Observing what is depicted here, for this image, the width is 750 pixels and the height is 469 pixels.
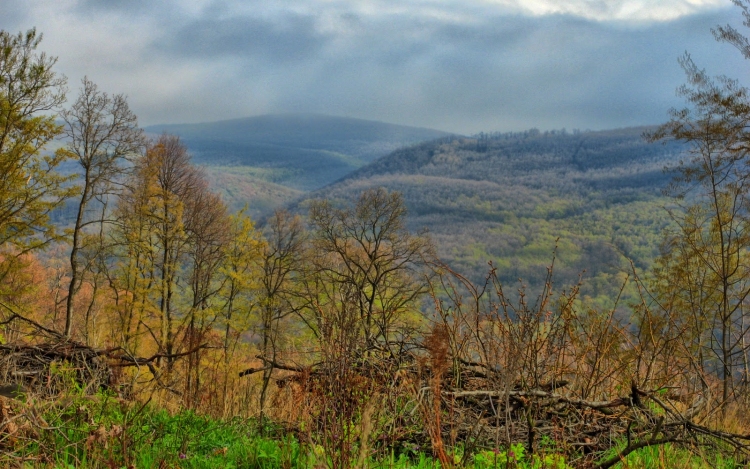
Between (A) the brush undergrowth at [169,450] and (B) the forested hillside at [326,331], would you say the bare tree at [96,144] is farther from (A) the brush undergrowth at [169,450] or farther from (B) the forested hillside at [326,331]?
(A) the brush undergrowth at [169,450]

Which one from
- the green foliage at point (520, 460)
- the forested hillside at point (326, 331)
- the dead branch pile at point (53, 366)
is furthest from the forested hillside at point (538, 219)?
the green foliage at point (520, 460)

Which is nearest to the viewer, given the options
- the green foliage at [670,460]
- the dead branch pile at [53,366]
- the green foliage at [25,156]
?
the green foliage at [670,460]

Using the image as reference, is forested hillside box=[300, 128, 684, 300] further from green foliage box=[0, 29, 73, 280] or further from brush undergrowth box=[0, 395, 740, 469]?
brush undergrowth box=[0, 395, 740, 469]

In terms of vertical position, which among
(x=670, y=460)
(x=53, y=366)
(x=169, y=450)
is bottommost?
(x=670, y=460)

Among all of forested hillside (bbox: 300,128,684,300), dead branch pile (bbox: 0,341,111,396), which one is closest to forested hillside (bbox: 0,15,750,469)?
dead branch pile (bbox: 0,341,111,396)

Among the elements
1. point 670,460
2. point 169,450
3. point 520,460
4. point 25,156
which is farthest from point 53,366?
point 25,156

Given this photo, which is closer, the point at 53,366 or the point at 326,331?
the point at 326,331

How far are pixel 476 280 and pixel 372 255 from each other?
247 feet

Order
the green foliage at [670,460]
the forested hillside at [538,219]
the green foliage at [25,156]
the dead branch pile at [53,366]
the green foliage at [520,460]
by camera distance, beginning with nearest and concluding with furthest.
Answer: the green foliage at [520,460] < the green foliage at [670,460] < the dead branch pile at [53,366] < the green foliage at [25,156] < the forested hillside at [538,219]

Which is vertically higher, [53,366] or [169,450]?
[53,366]

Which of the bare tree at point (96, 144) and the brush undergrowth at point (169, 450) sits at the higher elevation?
the bare tree at point (96, 144)

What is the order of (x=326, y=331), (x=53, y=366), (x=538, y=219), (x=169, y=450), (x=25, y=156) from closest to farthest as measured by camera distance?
(x=326, y=331) → (x=169, y=450) → (x=53, y=366) → (x=25, y=156) → (x=538, y=219)

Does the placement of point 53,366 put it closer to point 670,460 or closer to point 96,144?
point 670,460

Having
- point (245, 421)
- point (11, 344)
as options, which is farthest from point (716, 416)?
point (11, 344)
